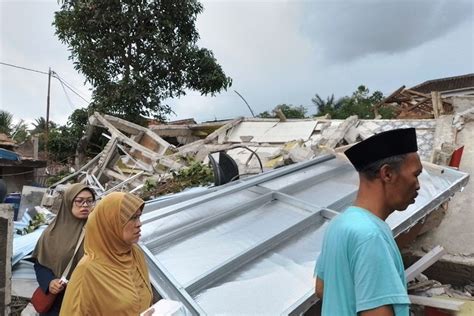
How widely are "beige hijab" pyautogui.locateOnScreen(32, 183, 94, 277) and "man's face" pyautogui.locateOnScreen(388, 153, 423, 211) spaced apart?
78.1 inches

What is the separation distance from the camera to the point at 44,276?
8.00ft

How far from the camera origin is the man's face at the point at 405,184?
117cm

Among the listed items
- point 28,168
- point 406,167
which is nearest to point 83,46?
point 28,168

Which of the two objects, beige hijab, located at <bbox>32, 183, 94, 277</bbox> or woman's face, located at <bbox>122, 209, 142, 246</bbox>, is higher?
woman's face, located at <bbox>122, 209, 142, 246</bbox>

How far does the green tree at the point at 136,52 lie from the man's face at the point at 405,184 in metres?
9.25

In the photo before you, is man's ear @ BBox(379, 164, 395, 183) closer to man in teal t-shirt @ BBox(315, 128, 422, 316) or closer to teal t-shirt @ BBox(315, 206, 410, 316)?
man in teal t-shirt @ BBox(315, 128, 422, 316)

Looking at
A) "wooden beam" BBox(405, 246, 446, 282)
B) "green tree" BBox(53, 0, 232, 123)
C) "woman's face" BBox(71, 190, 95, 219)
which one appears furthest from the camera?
"green tree" BBox(53, 0, 232, 123)

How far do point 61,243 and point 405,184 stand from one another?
211 centimetres

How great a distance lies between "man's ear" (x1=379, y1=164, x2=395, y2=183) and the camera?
117cm

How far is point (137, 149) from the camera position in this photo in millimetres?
7211

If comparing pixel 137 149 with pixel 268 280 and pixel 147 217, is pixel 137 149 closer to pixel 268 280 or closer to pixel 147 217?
pixel 147 217

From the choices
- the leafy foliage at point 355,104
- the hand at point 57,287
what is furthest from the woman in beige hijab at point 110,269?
the leafy foliage at point 355,104

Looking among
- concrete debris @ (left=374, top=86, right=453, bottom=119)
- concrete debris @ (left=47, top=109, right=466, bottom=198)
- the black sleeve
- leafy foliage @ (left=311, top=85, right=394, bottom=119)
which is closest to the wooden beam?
concrete debris @ (left=47, top=109, right=466, bottom=198)

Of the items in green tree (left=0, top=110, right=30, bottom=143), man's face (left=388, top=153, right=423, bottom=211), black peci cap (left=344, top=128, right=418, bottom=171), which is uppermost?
black peci cap (left=344, top=128, right=418, bottom=171)
